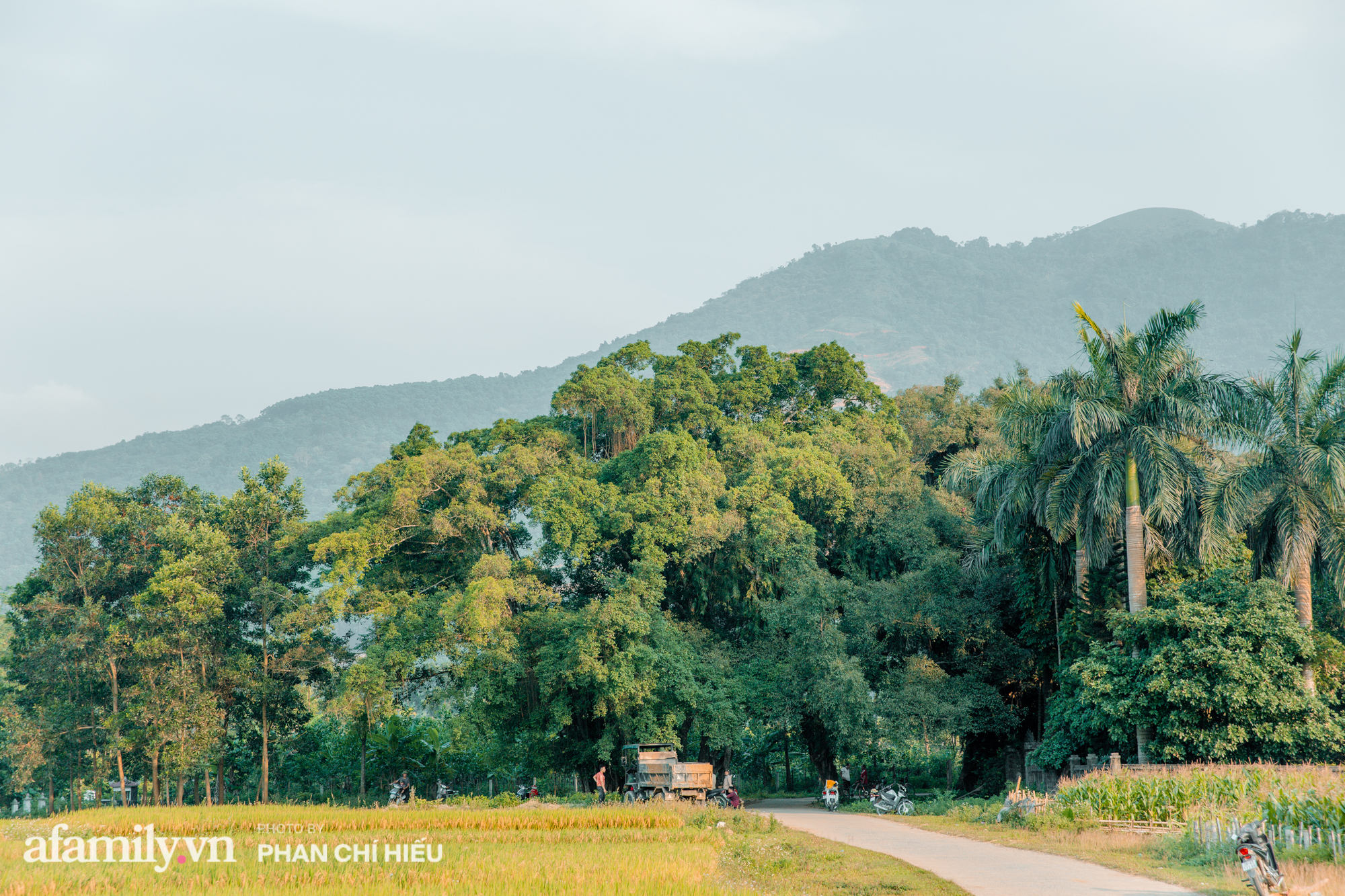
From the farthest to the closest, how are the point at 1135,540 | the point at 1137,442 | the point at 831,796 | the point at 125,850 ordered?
the point at 831,796 → the point at 1137,442 → the point at 1135,540 → the point at 125,850

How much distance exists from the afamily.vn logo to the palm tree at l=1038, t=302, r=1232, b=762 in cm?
2347

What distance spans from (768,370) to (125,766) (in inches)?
1300

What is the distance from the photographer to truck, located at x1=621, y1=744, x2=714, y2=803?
30828 mm

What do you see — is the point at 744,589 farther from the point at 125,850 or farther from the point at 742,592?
the point at 125,850

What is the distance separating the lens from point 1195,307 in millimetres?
30578

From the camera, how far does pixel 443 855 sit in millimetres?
16750

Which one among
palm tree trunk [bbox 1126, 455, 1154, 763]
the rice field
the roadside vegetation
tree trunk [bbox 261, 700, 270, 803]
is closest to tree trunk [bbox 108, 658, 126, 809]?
the roadside vegetation

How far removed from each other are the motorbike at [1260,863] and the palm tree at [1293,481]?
57.6ft

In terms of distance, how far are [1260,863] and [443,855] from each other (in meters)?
11.5

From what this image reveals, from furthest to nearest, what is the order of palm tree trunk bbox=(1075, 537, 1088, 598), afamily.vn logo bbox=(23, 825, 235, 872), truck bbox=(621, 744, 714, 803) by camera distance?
palm tree trunk bbox=(1075, 537, 1088, 598) → truck bbox=(621, 744, 714, 803) → afamily.vn logo bbox=(23, 825, 235, 872)

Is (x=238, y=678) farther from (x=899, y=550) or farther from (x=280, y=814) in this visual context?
(x=899, y=550)

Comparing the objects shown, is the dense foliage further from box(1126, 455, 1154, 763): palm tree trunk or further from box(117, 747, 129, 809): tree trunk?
box(117, 747, 129, 809): tree trunk

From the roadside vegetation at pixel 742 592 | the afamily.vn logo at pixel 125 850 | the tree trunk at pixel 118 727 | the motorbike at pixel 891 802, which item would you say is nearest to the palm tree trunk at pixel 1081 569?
the roadside vegetation at pixel 742 592

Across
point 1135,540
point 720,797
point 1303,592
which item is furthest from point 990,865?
point 1303,592
